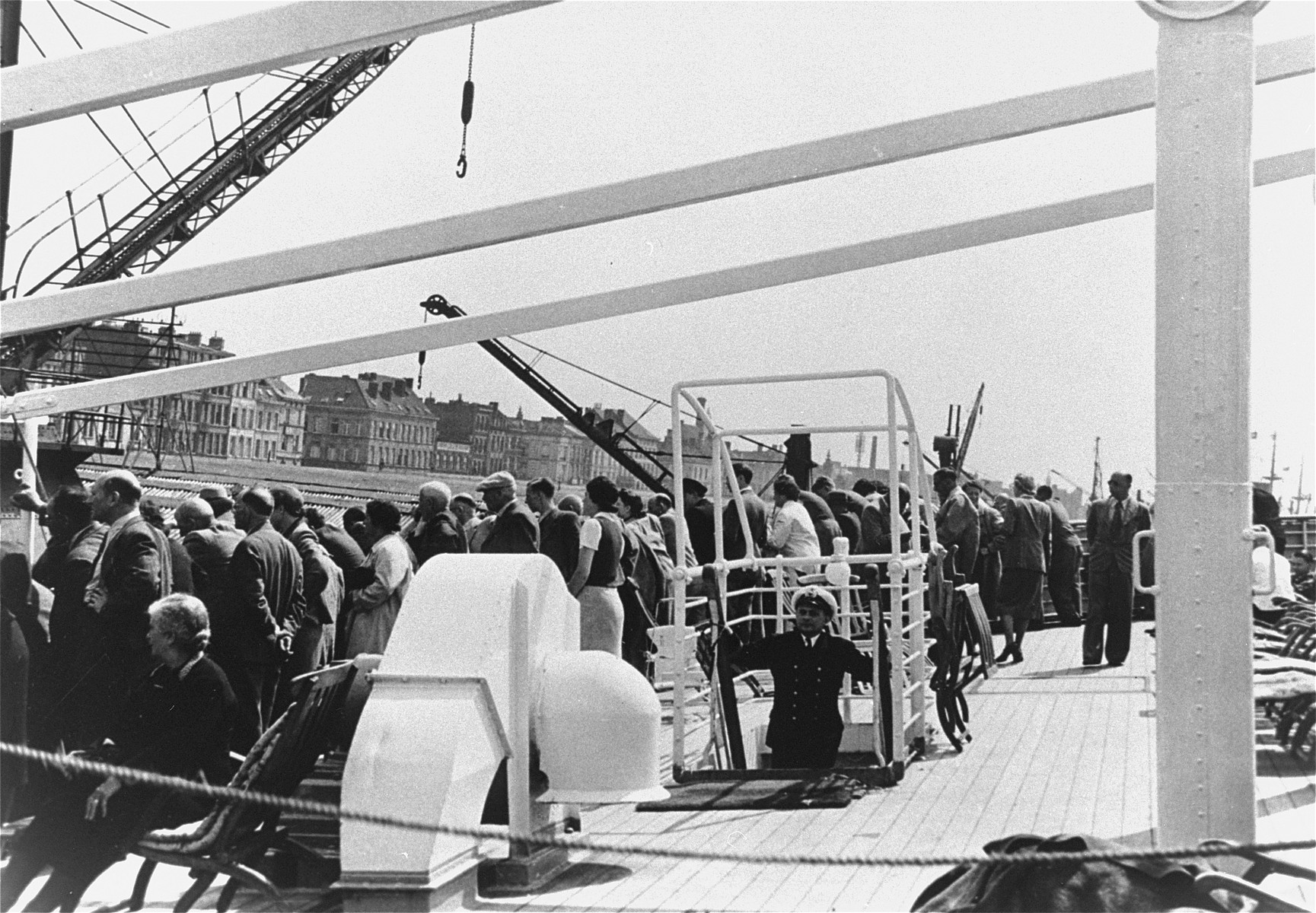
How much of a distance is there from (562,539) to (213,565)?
7.53 feet

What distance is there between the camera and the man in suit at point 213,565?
7250 millimetres

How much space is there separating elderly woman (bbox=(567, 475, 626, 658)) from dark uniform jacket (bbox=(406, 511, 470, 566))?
786 millimetres

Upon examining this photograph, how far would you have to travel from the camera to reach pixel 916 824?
634 centimetres

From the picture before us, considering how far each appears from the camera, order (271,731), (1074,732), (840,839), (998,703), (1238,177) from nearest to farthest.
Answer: (1238,177) → (271,731) → (840,839) → (1074,732) → (998,703)

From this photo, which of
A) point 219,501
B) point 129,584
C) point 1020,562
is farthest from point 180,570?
point 1020,562

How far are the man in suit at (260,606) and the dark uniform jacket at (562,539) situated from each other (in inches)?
69.7

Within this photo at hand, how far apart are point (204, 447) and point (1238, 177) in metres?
86.2

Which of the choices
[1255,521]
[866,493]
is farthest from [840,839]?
[866,493]

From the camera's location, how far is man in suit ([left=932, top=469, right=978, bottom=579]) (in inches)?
458

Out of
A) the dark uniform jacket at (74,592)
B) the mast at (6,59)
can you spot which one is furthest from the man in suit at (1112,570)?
the mast at (6,59)

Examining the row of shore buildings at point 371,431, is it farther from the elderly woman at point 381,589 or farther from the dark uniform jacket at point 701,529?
the elderly woman at point 381,589

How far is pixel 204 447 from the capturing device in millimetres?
85875

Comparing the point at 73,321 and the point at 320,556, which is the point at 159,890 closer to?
the point at 320,556

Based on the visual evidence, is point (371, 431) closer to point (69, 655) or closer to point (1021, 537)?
point (1021, 537)
